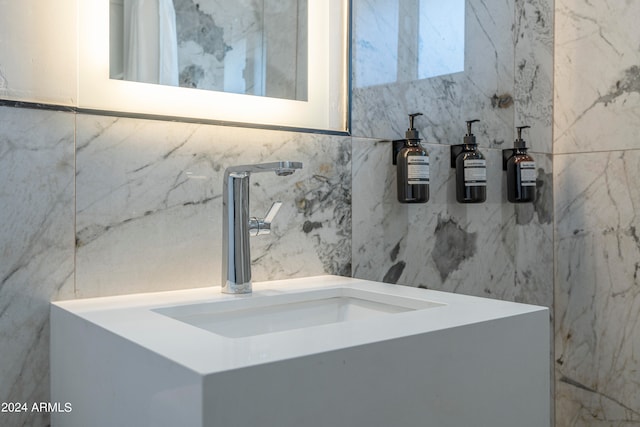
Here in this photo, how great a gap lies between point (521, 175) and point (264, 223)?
807mm

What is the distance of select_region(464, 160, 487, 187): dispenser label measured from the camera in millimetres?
1401

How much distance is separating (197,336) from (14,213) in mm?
408

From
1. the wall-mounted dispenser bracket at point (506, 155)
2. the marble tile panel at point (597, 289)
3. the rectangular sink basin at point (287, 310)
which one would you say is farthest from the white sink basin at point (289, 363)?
the marble tile panel at point (597, 289)

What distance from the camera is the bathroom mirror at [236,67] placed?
0.95 m

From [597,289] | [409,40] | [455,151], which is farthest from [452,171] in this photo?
[597,289]

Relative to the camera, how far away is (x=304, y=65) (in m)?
1.19

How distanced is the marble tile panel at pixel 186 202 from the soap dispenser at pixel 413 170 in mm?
126

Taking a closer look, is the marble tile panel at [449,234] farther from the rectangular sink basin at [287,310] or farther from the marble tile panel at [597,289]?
the rectangular sink basin at [287,310]

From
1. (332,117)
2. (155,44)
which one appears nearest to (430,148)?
(332,117)

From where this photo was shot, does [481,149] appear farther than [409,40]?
Yes

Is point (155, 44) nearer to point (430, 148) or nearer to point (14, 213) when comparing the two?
point (14, 213)

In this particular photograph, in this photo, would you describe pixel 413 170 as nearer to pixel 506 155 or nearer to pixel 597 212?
pixel 506 155

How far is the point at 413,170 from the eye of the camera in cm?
127

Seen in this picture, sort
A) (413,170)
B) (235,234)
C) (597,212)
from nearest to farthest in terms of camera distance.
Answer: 1. (235,234)
2. (413,170)
3. (597,212)
